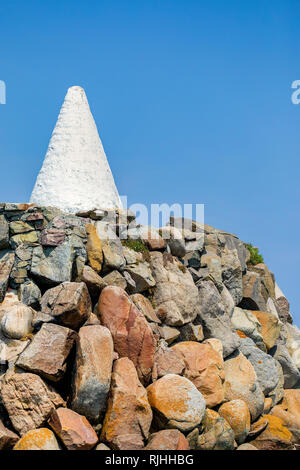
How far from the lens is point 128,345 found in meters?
11.1

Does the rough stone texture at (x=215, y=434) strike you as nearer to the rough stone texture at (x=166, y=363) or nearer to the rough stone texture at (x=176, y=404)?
the rough stone texture at (x=176, y=404)

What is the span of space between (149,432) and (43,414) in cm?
245

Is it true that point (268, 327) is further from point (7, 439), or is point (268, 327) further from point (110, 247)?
point (7, 439)

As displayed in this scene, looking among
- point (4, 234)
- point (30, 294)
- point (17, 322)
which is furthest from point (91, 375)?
point (4, 234)

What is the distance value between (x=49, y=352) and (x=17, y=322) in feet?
4.28

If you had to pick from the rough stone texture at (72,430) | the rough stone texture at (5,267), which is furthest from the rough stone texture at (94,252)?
the rough stone texture at (72,430)

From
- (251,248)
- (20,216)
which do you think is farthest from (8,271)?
(251,248)

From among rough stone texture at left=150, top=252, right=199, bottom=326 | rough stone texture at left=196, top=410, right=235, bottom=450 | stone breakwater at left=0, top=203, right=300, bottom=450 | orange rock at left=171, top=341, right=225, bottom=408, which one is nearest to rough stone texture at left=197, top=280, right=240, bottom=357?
stone breakwater at left=0, top=203, right=300, bottom=450

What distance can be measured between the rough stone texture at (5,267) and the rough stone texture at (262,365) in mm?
7525

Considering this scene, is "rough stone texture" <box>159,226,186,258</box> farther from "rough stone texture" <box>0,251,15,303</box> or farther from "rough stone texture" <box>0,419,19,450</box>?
"rough stone texture" <box>0,419,19,450</box>

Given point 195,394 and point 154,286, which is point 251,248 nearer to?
point 154,286

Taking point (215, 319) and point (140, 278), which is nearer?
point (140, 278)

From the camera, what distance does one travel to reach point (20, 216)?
1295 cm

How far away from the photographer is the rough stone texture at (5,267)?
11961 millimetres
